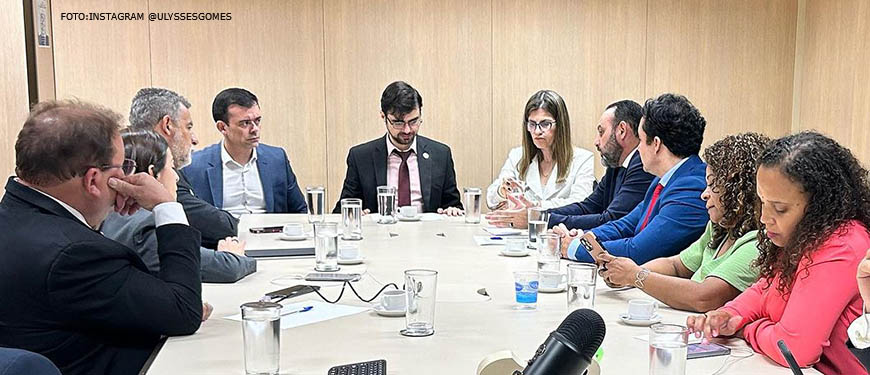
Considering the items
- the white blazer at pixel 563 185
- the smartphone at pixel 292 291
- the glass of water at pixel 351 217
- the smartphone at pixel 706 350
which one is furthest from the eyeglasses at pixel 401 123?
the smartphone at pixel 706 350

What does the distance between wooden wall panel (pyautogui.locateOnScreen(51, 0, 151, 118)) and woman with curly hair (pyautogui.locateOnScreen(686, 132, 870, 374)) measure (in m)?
4.59

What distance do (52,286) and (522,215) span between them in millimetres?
2486

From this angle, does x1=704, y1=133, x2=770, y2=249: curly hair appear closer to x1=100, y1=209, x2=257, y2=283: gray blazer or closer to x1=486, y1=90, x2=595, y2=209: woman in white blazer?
x1=100, y1=209, x2=257, y2=283: gray blazer

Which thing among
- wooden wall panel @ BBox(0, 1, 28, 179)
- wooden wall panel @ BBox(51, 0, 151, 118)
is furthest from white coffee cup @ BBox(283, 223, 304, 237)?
wooden wall panel @ BBox(51, 0, 151, 118)

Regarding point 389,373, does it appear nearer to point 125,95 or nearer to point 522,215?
point 522,215

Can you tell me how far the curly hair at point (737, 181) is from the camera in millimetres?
2498

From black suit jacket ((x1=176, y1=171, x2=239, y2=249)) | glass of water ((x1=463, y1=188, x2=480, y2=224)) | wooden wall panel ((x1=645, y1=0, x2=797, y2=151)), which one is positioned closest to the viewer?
black suit jacket ((x1=176, y1=171, x2=239, y2=249))

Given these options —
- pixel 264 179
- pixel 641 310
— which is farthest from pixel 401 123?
pixel 641 310

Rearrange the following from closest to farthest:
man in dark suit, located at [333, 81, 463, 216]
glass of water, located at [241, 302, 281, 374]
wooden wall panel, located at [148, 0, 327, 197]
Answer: glass of water, located at [241, 302, 281, 374], man in dark suit, located at [333, 81, 463, 216], wooden wall panel, located at [148, 0, 327, 197]

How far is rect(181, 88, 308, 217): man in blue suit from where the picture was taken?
16.0 feet

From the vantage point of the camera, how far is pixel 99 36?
5.66 meters

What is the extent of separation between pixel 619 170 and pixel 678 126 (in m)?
1.21

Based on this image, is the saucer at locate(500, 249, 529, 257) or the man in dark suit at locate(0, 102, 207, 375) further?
the saucer at locate(500, 249, 529, 257)

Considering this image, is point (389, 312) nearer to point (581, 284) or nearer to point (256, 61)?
point (581, 284)
